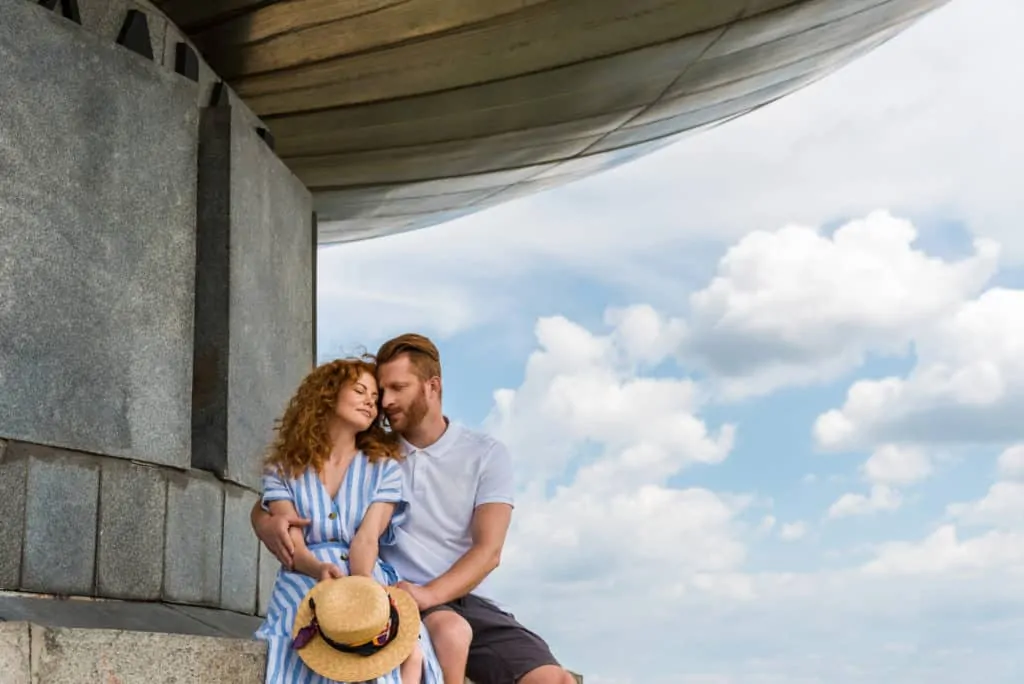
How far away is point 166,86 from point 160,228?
25.4 inches

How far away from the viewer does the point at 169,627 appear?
5.32 m

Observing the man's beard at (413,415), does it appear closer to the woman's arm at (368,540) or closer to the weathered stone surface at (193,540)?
the woman's arm at (368,540)

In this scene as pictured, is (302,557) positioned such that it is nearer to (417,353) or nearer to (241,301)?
(417,353)

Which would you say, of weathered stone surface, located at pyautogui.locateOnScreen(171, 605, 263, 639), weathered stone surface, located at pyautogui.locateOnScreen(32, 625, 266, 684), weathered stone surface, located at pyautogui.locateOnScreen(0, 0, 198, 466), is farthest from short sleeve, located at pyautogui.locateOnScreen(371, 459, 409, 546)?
weathered stone surface, located at pyautogui.locateOnScreen(0, 0, 198, 466)

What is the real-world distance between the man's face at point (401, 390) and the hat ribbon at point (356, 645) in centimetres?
73

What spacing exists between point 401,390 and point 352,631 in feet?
3.00

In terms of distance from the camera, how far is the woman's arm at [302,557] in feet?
12.8

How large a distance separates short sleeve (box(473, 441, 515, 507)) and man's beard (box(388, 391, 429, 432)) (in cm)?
23

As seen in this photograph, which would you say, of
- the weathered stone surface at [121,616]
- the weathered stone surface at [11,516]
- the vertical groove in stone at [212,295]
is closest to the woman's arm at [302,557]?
the weathered stone surface at [121,616]

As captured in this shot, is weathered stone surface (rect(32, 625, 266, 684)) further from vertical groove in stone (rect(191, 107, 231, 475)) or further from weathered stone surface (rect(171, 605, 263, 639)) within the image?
vertical groove in stone (rect(191, 107, 231, 475))

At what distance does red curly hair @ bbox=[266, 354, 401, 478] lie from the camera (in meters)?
4.19

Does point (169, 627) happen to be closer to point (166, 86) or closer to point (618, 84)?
point (166, 86)

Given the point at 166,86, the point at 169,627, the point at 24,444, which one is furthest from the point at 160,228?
the point at 169,627

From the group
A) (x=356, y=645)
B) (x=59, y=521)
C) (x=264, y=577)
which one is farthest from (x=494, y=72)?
(x=356, y=645)
